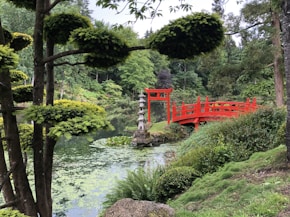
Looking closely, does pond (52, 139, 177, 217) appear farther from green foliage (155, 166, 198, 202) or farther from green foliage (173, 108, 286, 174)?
green foliage (173, 108, 286, 174)

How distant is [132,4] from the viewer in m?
2.97

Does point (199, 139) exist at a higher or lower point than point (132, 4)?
lower

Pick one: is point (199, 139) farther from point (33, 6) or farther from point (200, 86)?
point (200, 86)

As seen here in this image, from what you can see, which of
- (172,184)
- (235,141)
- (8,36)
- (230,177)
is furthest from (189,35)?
(235,141)

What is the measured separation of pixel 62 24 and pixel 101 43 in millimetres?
440

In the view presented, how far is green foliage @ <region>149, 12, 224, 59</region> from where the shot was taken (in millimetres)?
2078

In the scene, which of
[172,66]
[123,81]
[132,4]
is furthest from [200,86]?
[132,4]

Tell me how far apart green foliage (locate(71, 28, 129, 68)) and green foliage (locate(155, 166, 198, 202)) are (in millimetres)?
3203

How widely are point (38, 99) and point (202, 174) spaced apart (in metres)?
3.59

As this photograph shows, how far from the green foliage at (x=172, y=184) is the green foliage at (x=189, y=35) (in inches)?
126

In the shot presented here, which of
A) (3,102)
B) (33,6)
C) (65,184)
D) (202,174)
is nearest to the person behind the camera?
Answer: (3,102)

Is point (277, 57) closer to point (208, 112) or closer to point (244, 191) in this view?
point (208, 112)

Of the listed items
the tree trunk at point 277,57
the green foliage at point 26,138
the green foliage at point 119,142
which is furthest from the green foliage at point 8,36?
the green foliage at point 119,142

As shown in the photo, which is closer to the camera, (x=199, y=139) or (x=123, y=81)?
(x=199, y=139)
